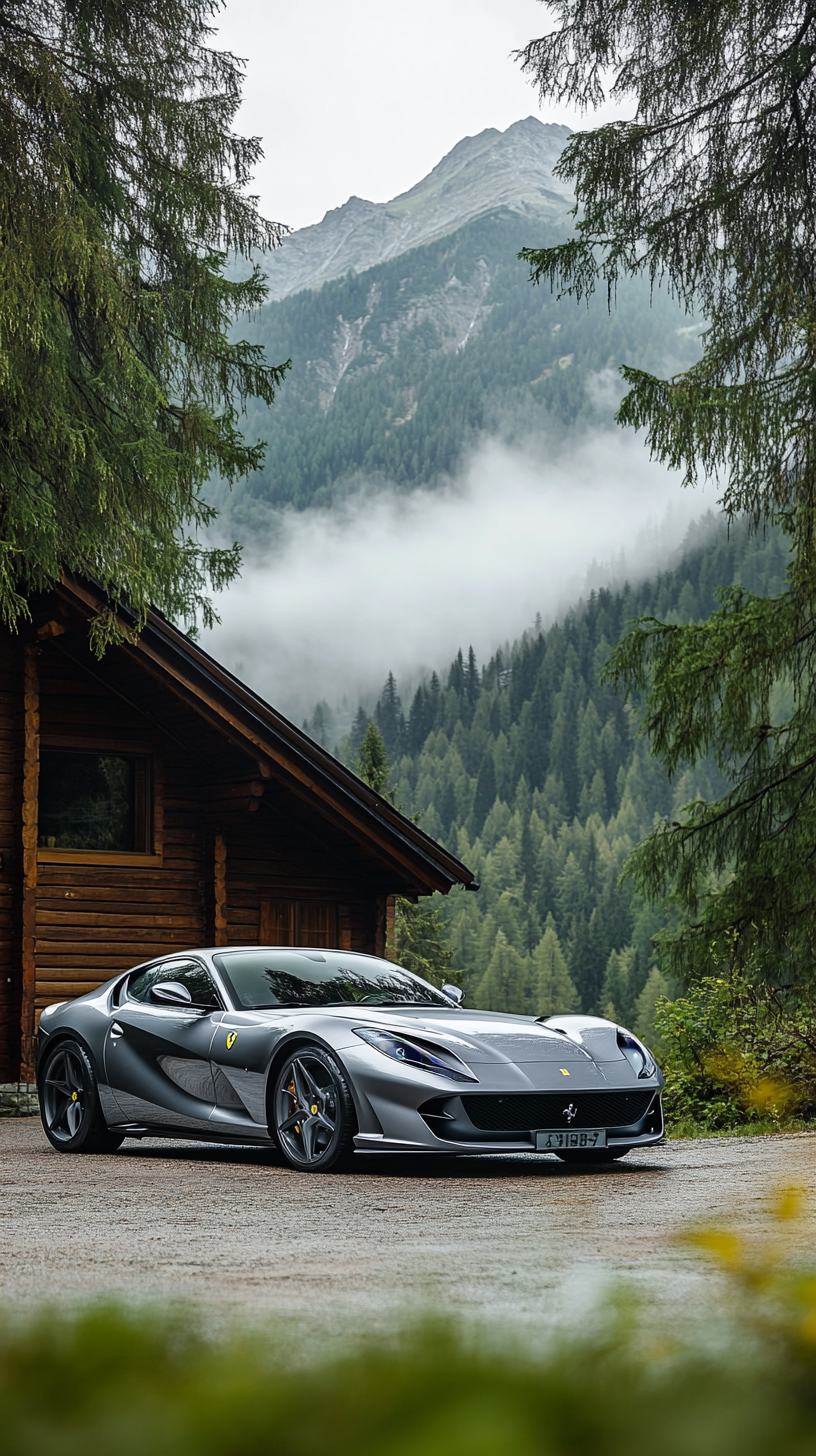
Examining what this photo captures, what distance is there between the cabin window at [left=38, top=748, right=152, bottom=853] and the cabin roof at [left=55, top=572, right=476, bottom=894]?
165 cm

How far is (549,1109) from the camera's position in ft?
27.8

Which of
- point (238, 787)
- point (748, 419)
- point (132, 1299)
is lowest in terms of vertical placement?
point (132, 1299)

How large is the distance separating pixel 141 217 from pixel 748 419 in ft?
20.4

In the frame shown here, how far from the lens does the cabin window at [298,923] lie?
19672 millimetres

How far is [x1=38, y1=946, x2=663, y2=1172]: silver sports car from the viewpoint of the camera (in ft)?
27.1

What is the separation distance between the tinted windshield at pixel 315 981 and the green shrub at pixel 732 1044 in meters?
3.71

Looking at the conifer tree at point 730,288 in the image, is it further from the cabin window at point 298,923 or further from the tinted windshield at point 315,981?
the cabin window at point 298,923

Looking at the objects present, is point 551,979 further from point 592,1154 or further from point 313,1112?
point 313,1112

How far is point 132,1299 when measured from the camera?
158 inches

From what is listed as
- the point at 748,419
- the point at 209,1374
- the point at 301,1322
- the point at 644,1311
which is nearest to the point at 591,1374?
the point at 209,1374

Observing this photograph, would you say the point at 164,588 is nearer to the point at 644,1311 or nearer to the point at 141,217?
the point at 141,217

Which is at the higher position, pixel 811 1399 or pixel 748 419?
pixel 748 419

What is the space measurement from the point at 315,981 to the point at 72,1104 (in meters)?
2.08

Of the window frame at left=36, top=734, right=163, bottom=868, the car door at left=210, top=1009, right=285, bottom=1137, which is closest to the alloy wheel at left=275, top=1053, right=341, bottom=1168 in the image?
the car door at left=210, top=1009, right=285, bottom=1137
